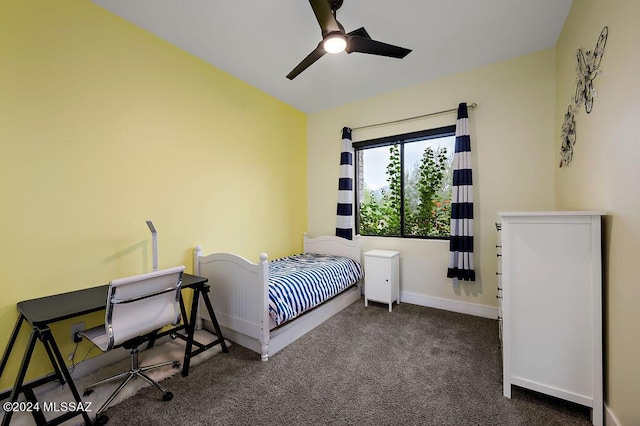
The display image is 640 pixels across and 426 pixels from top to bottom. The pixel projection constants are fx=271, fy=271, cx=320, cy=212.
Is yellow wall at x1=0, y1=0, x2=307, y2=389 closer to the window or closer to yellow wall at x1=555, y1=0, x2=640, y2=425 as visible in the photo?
the window

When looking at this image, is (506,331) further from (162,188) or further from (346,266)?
(162,188)

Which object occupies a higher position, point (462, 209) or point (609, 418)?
point (462, 209)

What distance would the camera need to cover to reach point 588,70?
5.75ft

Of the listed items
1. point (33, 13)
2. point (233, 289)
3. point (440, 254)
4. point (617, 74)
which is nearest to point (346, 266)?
point (440, 254)

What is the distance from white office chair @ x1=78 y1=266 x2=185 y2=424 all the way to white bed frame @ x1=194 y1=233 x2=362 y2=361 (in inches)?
21.7

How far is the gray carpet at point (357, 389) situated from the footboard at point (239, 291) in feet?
0.73

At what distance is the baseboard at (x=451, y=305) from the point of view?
9.74 feet

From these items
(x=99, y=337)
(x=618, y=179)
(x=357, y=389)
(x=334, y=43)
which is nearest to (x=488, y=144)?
(x=618, y=179)

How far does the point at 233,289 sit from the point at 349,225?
1.89 metres

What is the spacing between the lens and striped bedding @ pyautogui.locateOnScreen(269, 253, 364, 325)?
231 centimetres

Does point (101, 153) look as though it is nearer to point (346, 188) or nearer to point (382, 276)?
point (346, 188)

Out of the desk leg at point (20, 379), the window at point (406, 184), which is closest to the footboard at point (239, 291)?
the desk leg at point (20, 379)

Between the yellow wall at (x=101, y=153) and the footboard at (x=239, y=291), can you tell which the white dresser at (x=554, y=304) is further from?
the yellow wall at (x=101, y=153)

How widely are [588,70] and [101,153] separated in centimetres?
349
